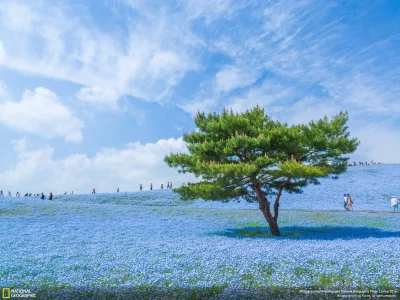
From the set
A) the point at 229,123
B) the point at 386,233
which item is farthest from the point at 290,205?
the point at 229,123

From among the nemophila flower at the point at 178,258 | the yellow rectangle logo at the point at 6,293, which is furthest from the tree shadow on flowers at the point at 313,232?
the yellow rectangle logo at the point at 6,293

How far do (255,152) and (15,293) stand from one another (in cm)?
1644

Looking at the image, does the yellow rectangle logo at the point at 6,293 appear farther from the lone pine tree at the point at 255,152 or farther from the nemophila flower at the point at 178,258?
the lone pine tree at the point at 255,152

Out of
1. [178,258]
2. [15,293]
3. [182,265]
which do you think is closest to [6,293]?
[15,293]

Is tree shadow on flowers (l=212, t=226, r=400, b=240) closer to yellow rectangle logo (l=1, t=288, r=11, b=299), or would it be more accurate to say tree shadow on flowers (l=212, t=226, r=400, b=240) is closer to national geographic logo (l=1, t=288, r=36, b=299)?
national geographic logo (l=1, t=288, r=36, b=299)

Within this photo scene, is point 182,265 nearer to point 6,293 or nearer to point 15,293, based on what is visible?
point 15,293

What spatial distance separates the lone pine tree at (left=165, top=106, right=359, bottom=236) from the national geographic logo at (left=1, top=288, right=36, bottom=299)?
1217cm

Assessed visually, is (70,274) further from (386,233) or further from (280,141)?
(386,233)

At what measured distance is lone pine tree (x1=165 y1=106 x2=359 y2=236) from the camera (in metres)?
20.9

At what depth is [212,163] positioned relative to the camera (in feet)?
68.5

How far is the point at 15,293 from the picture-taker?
33.8ft

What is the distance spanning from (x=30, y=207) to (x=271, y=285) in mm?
33229

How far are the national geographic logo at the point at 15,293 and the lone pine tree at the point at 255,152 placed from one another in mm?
12171

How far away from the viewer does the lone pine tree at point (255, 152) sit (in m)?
20.9
